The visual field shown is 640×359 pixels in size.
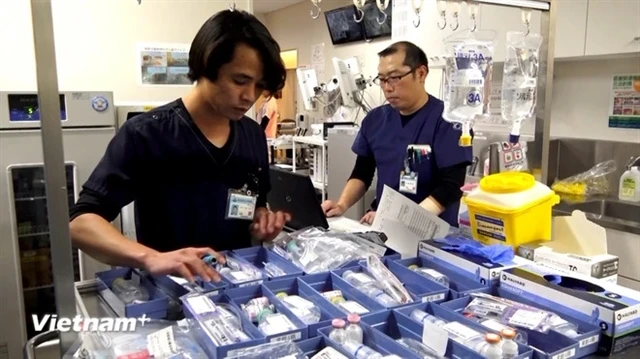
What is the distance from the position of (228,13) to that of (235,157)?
0.39 meters

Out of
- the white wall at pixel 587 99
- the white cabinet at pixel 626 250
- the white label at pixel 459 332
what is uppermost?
the white wall at pixel 587 99

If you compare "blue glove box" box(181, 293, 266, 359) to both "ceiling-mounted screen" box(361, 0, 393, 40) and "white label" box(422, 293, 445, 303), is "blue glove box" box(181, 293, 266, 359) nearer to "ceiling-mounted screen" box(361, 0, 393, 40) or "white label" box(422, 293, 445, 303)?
"white label" box(422, 293, 445, 303)

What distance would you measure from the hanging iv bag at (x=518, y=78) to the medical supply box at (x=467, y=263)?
0.44 m

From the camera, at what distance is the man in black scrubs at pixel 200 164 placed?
1.30m

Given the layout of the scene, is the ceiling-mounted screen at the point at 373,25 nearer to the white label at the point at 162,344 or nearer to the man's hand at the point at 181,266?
the man's hand at the point at 181,266

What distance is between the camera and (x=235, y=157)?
4.85 feet

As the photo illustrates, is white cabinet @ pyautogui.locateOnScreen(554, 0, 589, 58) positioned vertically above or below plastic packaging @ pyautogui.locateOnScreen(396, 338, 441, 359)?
above

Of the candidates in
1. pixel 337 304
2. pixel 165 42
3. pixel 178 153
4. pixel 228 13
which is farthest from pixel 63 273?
pixel 165 42

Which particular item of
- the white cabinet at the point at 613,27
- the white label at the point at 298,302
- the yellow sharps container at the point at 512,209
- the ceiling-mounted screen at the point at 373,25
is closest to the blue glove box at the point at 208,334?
the white label at the point at 298,302

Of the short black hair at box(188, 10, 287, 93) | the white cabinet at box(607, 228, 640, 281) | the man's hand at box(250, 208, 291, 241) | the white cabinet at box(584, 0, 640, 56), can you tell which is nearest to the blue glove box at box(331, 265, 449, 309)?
the man's hand at box(250, 208, 291, 241)

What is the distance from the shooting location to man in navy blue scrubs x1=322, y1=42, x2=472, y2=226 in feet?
6.94

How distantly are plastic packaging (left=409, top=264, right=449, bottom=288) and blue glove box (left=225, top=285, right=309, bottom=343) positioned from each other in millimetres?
358

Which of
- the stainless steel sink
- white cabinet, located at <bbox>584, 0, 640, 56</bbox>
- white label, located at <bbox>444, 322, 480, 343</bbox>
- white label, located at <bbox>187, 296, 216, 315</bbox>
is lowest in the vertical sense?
the stainless steel sink

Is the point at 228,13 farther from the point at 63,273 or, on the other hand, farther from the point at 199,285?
the point at 63,273
